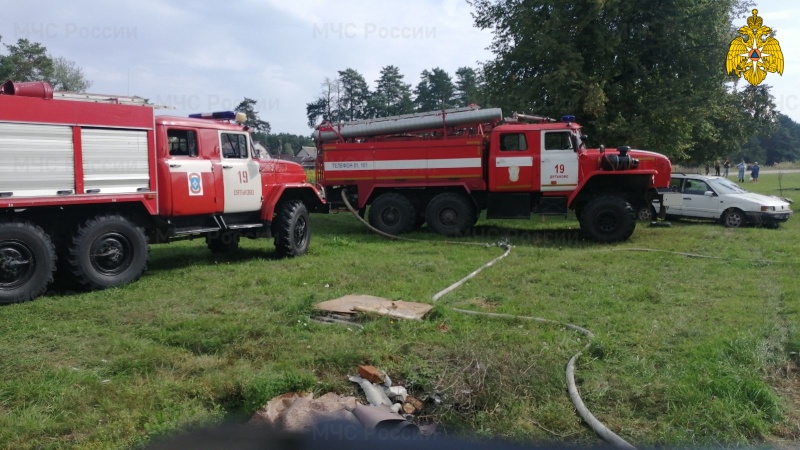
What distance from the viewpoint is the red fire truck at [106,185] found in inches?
291

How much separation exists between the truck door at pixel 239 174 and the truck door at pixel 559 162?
20.4 feet

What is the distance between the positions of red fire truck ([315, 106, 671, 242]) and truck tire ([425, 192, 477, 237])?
23mm

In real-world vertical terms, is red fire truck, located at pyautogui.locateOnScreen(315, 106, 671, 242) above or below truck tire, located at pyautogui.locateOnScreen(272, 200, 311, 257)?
above

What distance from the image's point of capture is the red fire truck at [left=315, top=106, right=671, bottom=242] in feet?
42.7

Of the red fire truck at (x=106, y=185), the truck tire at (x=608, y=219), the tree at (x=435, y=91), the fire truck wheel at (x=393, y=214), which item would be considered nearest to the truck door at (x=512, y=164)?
the truck tire at (x=608, y=219)

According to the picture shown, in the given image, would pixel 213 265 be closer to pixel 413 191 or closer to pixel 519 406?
pixel 413 191

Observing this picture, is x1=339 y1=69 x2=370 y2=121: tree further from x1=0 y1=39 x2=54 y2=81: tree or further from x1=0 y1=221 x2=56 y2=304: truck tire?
x1=0 y1=221 x2=56 y2=304: truck tire

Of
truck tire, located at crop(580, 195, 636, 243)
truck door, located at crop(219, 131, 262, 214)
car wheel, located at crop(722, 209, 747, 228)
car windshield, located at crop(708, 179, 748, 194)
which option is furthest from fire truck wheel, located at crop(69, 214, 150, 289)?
car windshield, located at crop(708, 179, 748, 194)

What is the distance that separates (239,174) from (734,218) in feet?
40.6

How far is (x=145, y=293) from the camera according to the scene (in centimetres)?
799

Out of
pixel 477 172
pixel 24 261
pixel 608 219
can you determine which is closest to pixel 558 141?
pixel 477 172

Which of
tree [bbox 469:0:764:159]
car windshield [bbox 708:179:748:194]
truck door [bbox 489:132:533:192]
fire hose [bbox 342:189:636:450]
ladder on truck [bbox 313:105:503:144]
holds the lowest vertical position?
fire hose [bbox 342:189:636:450]

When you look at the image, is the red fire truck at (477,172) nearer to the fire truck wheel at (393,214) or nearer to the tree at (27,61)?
the fire truck wheel at (393,214)

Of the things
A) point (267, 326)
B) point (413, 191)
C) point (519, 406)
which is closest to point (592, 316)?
point (519, 406)
